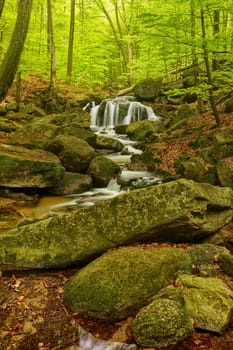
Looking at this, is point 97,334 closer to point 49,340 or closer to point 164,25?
point 49,340

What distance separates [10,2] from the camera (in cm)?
1465

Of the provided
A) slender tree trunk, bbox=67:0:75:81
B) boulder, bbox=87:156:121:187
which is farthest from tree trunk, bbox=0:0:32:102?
slender tree trunk, bbox=67:0:75:81

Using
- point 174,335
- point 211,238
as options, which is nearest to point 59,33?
point 211,238

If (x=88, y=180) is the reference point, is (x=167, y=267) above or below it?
above

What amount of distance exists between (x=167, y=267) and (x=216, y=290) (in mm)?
684

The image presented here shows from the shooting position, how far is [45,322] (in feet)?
11.9

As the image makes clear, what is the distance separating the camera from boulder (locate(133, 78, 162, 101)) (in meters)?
19.5

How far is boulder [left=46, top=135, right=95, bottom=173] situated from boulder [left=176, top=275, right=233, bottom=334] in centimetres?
719

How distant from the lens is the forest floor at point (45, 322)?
316 centimetres

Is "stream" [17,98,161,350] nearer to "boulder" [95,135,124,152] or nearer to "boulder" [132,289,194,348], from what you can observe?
"boulder" [132,289,194,348]

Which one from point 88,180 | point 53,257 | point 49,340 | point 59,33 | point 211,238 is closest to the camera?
point 49,340

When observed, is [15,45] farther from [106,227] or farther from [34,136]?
[34,136]

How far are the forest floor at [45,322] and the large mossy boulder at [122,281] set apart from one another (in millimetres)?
→ 136

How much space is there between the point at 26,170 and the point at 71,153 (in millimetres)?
2071
